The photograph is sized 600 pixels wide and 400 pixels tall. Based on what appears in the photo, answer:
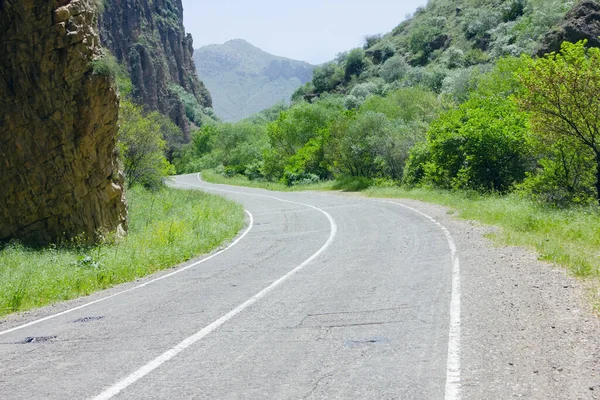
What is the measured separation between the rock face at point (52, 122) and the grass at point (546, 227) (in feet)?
46.5

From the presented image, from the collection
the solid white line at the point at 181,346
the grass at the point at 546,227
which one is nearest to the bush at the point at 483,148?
the grass at the point at 546,227

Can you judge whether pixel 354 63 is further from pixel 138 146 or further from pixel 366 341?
pixel 366 341

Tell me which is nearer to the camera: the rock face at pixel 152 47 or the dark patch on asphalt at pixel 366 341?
the dark patch on asphalt at pixel 366 341

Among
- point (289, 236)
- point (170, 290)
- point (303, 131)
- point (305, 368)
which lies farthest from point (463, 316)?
point (303, 131)

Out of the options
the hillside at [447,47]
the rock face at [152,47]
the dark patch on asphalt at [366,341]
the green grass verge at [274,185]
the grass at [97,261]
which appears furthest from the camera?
the rock face at [152,47]

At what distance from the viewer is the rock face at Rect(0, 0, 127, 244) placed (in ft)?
64.2

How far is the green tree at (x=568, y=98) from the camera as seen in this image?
56.9ft

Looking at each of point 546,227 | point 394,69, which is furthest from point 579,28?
point 394,69

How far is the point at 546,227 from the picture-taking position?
14.2 metres

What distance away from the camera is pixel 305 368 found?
205 inches

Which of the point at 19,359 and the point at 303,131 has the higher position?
the point at 303,131

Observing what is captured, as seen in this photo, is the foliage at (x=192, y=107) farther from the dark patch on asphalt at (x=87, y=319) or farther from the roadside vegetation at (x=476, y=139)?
the dark patch on asphalt at (x=87, y=319)

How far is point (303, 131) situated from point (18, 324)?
157ft

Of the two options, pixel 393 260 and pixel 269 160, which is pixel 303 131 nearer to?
pixel 269 160
